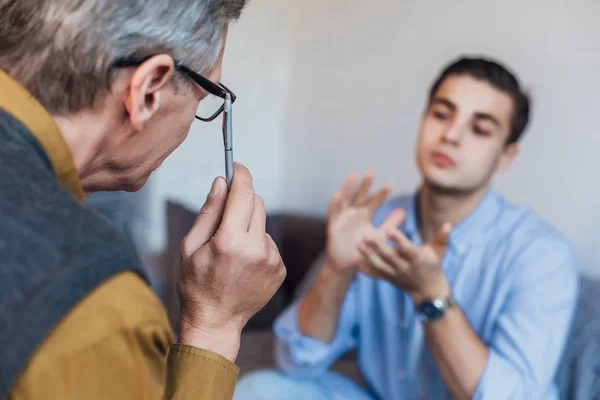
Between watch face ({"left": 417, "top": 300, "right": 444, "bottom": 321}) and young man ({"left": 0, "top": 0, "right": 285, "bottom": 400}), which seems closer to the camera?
young man ({"left": 0, "top": 0, "right": 285, "bottom": 400})

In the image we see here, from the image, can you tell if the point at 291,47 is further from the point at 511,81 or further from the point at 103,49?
the point at 103,49

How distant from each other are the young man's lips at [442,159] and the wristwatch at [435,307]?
27 centimetres

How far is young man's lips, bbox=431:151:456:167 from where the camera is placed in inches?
45.4

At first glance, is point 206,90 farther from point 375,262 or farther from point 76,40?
point 375,262

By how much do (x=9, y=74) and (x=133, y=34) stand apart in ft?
0.29

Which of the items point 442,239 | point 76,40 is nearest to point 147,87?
point 76,40

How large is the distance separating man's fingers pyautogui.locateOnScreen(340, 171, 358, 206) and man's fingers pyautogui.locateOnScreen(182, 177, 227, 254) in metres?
0.61

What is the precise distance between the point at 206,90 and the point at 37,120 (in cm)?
15

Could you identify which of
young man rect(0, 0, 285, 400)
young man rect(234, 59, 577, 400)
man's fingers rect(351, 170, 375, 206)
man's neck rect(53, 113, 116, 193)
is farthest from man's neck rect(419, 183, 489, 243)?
man's neck rect(53, 113, 116, 193)

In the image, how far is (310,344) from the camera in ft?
3.82

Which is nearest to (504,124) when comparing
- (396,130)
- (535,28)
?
(535,28)

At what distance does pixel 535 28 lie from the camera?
1.37 meters

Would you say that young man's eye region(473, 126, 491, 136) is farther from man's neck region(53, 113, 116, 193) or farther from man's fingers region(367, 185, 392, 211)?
man's neck region(53, 113, 116, 193)

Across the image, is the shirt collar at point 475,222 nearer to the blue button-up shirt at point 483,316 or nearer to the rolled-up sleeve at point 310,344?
the blue button-up shirt at point 483,316
